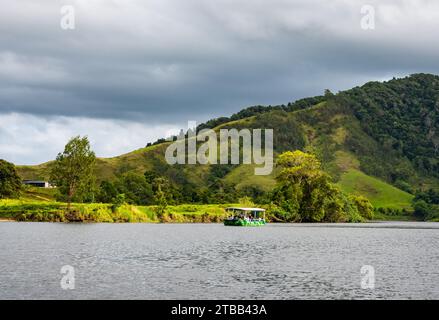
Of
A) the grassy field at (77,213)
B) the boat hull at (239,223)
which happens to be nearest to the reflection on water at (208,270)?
the grassy field at (77,213)

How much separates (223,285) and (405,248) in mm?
52603

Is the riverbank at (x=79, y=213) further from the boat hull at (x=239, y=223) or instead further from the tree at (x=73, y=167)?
the boat hull at (x=239, y=223)

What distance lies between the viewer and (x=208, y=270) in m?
61.6

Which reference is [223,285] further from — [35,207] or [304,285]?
[35,207]

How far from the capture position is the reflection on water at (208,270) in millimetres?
48281

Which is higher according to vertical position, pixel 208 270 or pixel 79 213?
pixel 79 213

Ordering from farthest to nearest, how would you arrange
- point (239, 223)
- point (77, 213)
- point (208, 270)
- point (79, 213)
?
1. point (239, 223)
2. point (79, 213)
3. point (77, 213)
4. point (208, 270)

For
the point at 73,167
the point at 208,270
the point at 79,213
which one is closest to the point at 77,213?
the point at 79,213

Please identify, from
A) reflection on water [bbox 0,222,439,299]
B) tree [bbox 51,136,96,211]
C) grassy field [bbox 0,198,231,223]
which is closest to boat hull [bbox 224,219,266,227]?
grassy field [bbox 0,198,231,223]

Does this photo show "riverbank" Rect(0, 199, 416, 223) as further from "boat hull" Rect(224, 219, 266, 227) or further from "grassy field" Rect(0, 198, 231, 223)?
"boat hull" Rect(224, 219, 266, 227)

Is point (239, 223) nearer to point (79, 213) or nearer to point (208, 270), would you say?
point (79, 213)

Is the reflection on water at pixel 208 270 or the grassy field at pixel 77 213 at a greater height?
the grassy field at pixel 77 213

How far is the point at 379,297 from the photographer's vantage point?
4766 centimetres

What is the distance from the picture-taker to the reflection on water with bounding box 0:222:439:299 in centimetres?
4828
